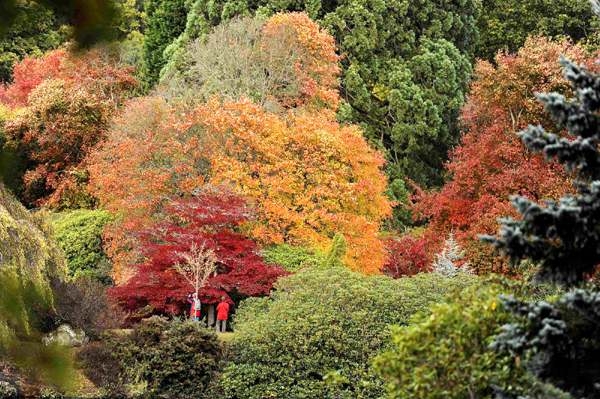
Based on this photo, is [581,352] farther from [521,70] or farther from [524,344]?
[521,70]

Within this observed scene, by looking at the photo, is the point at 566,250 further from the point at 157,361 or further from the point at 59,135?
the point at 59,135

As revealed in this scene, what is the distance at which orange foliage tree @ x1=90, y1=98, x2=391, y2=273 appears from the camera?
17.8 meters

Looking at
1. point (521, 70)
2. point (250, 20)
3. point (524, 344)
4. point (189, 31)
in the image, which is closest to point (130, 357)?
point (524, 344)

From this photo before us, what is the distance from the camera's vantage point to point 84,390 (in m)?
11.2

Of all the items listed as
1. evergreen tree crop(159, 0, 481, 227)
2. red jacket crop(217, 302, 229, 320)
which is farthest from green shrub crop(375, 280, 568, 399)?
evergreen tree crop(159, 0, 481, 227)

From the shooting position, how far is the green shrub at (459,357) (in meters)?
5.66

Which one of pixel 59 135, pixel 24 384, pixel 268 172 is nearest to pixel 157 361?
pixel 24 384

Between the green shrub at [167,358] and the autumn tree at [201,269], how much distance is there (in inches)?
95.1

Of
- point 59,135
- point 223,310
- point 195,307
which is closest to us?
point 195,307

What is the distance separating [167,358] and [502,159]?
1102 cm

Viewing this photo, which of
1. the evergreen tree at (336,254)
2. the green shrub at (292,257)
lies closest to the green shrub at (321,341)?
the evergreen tree at (336,254)

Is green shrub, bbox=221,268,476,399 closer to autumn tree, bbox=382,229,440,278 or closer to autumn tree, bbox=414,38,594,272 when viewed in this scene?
autumn tree, bbox=414,38,594,272

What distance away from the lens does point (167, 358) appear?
11867mm

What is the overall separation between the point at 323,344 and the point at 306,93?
36.9 ft
